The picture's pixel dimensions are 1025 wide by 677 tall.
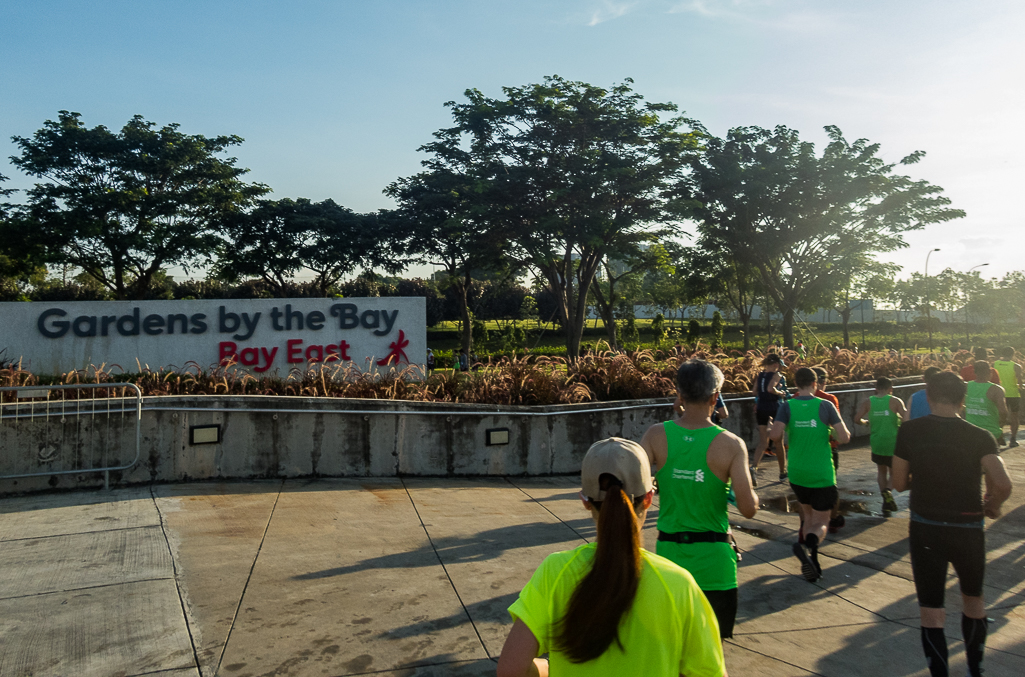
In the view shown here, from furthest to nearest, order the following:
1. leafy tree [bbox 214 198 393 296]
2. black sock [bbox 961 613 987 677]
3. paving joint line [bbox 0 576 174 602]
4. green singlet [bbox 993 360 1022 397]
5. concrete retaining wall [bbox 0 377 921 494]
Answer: leafy tree [bbox 214 198 393 296]
green singlet [bbox 993 360 1022 397]
concrete retaining wall [bbox 0 377 921 494]
paving joint line [bbox 0 576 174 602]
black sock [bbox 961 613 987 677]

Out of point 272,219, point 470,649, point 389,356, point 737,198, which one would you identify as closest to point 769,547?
point 470,649

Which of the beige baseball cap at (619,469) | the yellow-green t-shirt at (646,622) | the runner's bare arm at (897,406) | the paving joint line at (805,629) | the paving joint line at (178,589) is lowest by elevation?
the paving joint line at (805,629)

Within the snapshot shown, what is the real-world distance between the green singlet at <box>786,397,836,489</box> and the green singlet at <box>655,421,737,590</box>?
267cm

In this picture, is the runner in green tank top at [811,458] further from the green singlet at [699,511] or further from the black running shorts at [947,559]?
the green singlet at [699,511]

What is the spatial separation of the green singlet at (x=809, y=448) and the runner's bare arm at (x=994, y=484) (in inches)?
71.4

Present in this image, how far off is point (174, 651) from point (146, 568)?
1531mm

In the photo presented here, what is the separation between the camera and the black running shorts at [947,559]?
372cm

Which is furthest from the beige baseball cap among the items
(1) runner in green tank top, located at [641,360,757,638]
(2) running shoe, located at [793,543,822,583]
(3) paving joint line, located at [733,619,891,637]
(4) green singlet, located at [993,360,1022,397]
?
(4) green singlet, located at [993,360,1022,397]

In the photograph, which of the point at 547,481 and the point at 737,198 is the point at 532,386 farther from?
the point at 737,198

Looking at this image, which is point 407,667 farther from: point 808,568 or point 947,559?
point 808,568

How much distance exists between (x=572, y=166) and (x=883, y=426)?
16.9 meters

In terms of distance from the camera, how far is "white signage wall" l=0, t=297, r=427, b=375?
1335 cm

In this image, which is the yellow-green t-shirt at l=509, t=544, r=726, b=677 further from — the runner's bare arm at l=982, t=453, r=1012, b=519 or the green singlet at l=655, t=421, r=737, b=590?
the runner's bare arm at l=982, t=453, r=1012, b=519

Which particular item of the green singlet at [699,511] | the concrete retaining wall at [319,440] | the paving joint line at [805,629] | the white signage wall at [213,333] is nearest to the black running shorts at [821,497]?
the paving joint line at [805,629]
